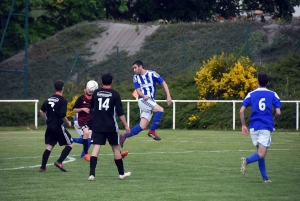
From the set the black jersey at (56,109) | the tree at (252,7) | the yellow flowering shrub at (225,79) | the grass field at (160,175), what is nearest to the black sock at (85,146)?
the grass field at (160,175)

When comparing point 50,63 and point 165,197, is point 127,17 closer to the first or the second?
point 50,63

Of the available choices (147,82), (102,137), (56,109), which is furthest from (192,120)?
(102,137)

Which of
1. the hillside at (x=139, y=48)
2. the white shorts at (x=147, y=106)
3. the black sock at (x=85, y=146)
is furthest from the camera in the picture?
the hillside at (x=139, y=48)

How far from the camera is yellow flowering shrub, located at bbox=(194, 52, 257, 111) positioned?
30984 mm

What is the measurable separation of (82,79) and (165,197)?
1166 inches

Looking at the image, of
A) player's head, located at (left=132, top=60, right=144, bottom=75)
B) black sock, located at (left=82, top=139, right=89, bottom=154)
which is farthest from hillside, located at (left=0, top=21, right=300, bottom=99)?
black sock, located at (left=82, top=139, right=89, bottom=154)

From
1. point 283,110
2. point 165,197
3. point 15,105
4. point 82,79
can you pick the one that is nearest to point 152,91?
point 165,197

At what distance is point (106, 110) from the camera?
12.4m

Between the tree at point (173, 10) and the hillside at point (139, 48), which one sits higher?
the tree at point (173, 10)

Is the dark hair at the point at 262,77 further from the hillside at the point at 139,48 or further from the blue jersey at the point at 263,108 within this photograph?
the hillside at the point at 139,48

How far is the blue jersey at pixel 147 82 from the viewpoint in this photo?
18578 mm

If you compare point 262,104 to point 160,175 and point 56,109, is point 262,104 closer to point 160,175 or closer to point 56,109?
point 160,175

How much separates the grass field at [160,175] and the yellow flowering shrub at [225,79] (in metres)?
10.6

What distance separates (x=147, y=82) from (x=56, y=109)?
501 cm
